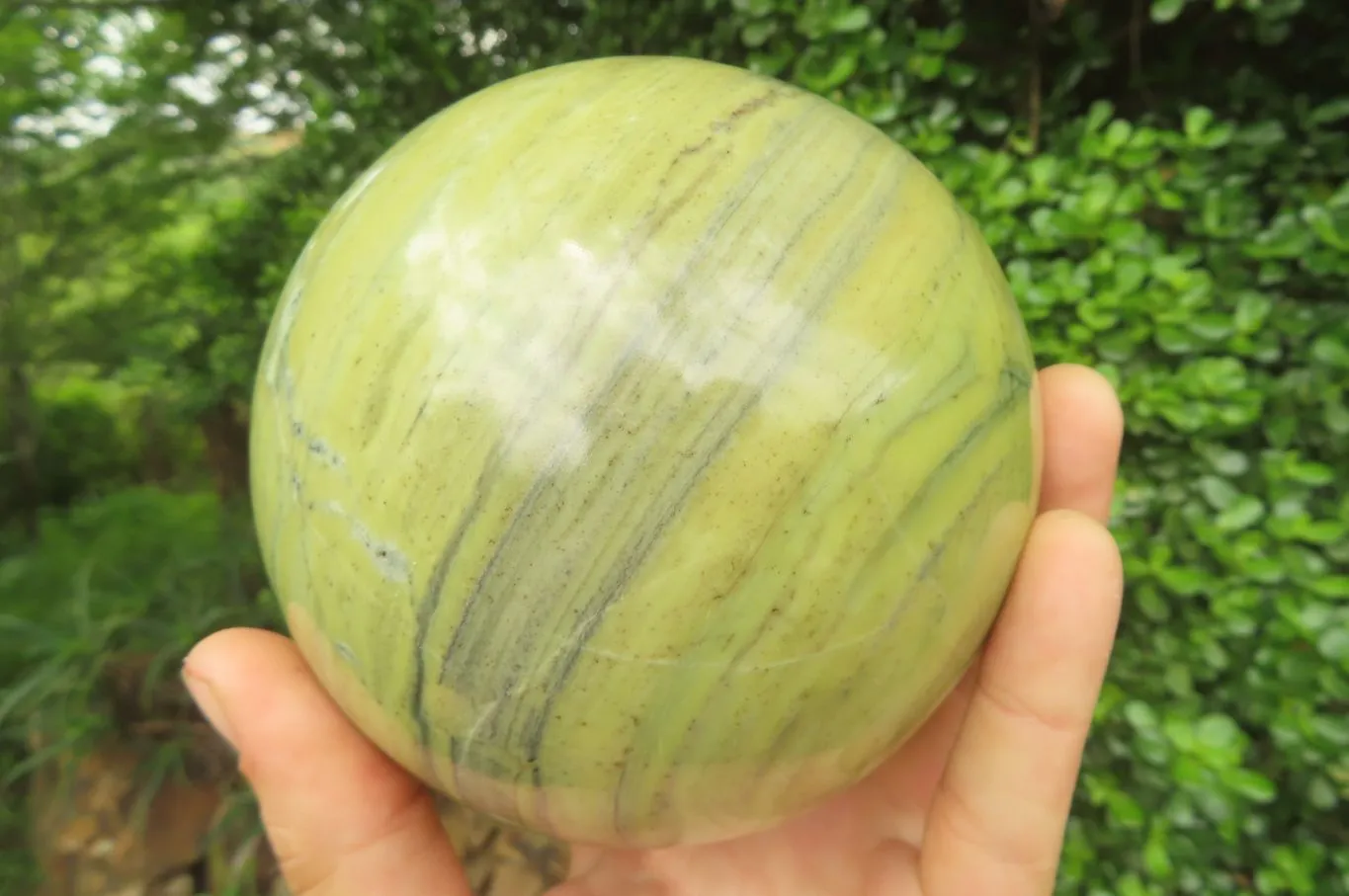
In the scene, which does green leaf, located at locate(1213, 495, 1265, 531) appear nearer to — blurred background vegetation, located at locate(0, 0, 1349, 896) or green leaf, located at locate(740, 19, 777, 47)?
blurred background vegetation, located at locate(0, 0, 1349, 896)

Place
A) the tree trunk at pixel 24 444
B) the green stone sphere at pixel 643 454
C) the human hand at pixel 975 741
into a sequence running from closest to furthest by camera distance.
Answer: the green stone sphere at pixel 643 454 < the human hand at pixel 975 741 < the tree trunk at pixel 24 444

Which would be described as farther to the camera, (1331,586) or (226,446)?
(226,446)

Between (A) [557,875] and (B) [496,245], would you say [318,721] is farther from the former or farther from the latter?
(A) [557,875]

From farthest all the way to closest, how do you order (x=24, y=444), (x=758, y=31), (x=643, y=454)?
1. (x=24, y=444)
2. (x=758, y=31)
3. (x=643, y=454)

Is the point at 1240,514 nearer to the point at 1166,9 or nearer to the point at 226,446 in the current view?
the point at 1166,9

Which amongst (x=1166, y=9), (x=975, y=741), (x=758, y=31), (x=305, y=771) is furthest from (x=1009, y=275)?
(x=305, y=771)

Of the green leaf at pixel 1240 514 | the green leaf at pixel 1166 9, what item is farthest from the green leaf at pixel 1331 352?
the green leaf at pixel 1166 9

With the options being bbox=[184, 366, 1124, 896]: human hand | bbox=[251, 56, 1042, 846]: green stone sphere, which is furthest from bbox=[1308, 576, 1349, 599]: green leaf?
bbox=[251, 56, 1042, 846]: green stone sphere

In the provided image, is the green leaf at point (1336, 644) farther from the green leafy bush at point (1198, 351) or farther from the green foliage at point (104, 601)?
the green foliage at point (104, 601)
